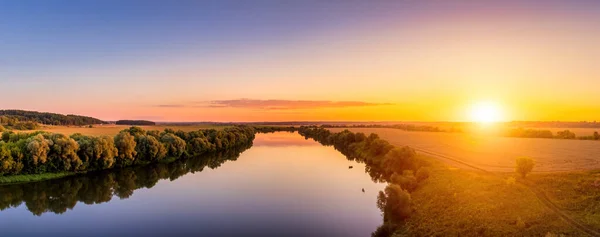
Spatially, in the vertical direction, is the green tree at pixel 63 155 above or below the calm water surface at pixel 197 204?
above

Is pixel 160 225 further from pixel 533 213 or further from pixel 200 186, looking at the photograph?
pixel 533 213

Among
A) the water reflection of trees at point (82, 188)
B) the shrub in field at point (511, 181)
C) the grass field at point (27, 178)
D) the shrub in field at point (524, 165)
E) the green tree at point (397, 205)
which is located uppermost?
the shrub in field at point (524, 165)

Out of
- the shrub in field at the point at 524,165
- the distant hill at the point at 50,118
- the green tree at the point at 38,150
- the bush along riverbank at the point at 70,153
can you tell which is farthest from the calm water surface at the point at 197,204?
the distant hill at the point at 50,118

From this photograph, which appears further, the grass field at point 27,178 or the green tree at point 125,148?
the green tree at point 125,148

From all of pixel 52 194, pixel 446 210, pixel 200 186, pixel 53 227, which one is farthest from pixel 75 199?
pixel 446 210

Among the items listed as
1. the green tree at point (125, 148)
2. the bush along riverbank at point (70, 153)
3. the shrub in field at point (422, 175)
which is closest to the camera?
the shrub in field at point (422, 175)

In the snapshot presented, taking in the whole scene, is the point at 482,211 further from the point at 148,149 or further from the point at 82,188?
the point at 148,149

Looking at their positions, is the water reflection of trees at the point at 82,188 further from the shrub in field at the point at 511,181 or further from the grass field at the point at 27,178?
the shrub in field at the point at 511,181

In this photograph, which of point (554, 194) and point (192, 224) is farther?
point (192, 224)
